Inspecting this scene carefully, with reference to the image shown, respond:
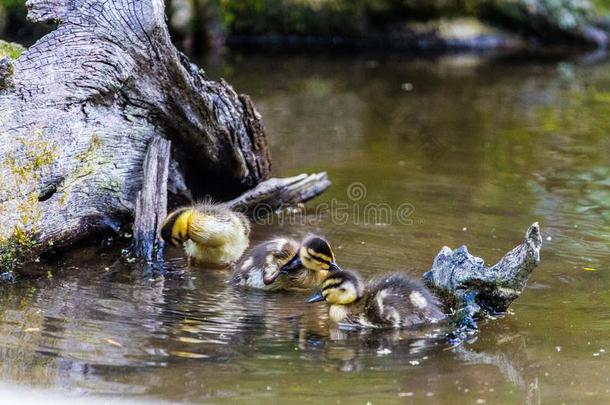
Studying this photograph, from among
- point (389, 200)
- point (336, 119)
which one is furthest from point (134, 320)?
point (336, 119)

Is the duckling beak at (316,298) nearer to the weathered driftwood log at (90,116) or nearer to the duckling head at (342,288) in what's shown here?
the duckling head at (342,288)

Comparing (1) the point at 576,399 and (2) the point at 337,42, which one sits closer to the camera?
(1) the point at 576,399

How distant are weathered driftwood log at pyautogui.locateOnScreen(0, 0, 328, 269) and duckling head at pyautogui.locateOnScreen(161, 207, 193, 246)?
14.7 inches

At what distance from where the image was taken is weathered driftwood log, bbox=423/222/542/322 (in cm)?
490

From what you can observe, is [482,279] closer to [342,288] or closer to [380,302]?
[380,302]

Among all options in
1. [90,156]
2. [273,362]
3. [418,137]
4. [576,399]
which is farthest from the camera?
[418,137]

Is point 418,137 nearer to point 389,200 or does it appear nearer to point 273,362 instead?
point 389,200

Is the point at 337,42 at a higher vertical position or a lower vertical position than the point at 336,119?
higher

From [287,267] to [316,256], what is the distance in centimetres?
24

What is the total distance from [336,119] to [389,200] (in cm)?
389

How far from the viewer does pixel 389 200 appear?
24.5 feet

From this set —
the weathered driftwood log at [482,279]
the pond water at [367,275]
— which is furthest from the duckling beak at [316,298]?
the weathered driftwood log at [482,279]

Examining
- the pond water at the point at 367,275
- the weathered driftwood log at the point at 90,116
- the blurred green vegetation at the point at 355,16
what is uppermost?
the blurred green vegetation at the point at 355,16

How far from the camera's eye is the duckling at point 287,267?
5.44m
